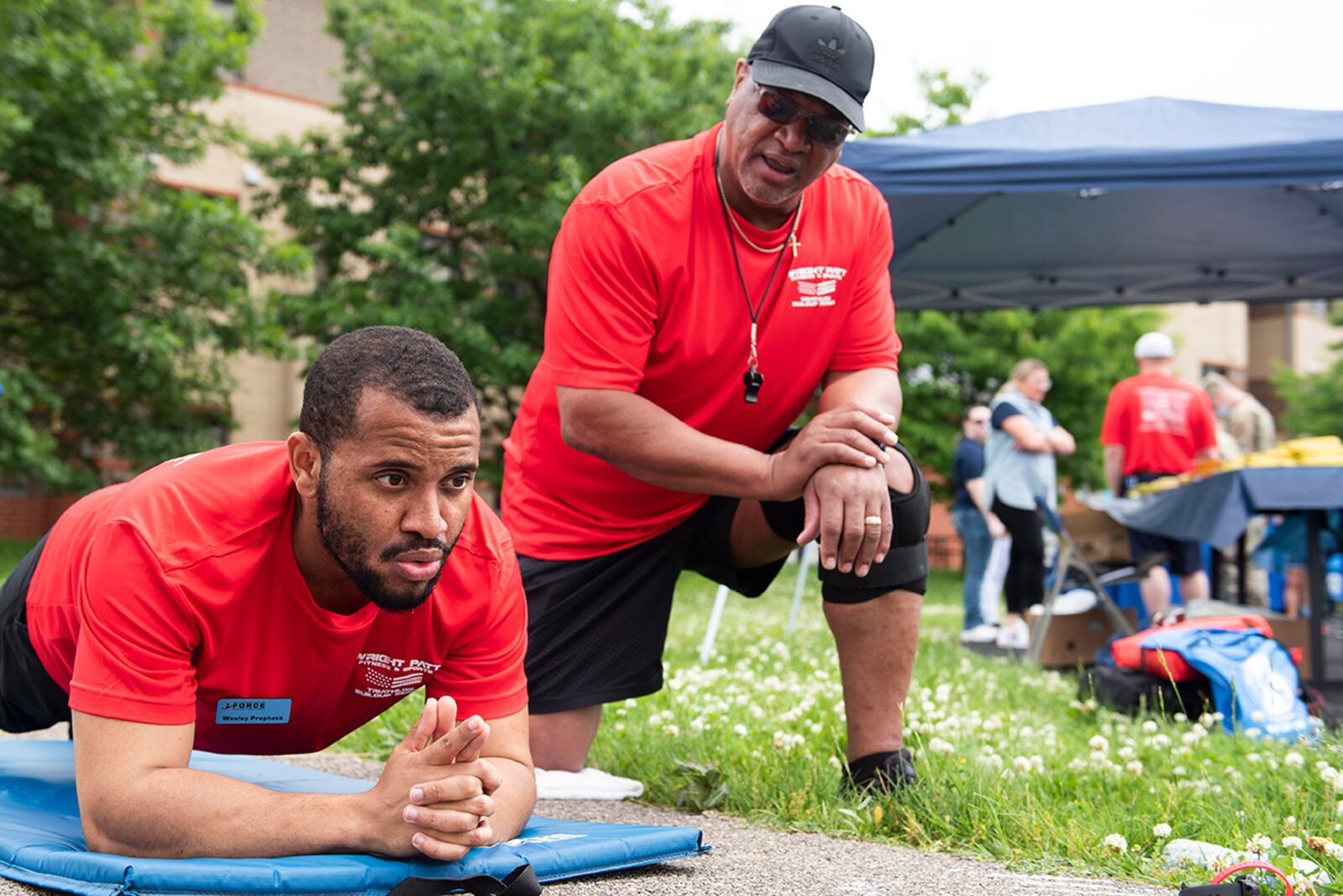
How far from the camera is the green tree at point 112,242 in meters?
16.8

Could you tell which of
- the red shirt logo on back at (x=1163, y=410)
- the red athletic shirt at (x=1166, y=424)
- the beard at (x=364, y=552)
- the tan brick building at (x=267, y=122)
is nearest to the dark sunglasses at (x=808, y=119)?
the beard at (x=364, y=552)

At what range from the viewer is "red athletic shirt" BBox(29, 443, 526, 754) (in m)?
2.29

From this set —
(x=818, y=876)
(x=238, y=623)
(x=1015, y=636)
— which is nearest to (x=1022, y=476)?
(x=1015, y=636)

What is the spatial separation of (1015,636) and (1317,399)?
73.1ft

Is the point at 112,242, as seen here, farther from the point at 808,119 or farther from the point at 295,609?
the point at 295,609

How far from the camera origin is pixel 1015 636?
9492mm

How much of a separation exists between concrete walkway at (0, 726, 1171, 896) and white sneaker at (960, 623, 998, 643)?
6764mm

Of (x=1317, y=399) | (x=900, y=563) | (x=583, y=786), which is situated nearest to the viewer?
(x=900, y=563)

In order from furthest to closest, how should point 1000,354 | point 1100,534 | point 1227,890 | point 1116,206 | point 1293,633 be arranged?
point 1000,354 → point 1116,206 → point 1100,534 → point 1293,633 → point 1227,890

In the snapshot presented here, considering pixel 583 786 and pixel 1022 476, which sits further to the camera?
pixel 1022 476

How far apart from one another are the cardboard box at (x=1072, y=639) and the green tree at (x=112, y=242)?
44.0 feet

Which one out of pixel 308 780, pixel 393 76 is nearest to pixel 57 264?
pixel 393 76

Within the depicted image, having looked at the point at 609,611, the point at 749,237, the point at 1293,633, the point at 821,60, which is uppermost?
the point at 821,60

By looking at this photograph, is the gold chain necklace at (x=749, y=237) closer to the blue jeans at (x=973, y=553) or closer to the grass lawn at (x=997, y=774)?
the grass lawn at (x=997, y=774)
